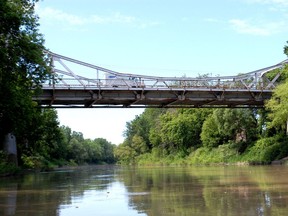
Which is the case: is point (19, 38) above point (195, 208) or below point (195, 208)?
above

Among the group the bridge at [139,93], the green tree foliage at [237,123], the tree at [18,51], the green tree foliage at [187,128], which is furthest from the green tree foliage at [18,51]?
the green tree foliage at [187,128]

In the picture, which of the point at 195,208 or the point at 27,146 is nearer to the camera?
the point at 195,208

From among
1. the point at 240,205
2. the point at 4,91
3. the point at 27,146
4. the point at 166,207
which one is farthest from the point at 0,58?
the point at 27,146

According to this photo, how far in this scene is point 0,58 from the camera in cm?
1914

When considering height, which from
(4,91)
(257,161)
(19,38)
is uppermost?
(19,38)

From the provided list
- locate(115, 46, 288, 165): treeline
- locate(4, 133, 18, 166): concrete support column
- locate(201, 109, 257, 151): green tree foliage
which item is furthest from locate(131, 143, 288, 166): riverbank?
locate(4, 133, 18, 166): concrete support column

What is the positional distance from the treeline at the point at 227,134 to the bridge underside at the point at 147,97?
3.70m

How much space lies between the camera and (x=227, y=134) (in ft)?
227

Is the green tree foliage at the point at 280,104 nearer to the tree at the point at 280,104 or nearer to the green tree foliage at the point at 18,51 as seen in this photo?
the tree at the point at 280,104

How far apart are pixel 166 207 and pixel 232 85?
48.7m

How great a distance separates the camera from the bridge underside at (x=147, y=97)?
152ft

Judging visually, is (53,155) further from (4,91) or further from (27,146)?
(4,91)

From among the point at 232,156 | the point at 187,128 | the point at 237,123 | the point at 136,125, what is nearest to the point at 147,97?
the point at 237,123

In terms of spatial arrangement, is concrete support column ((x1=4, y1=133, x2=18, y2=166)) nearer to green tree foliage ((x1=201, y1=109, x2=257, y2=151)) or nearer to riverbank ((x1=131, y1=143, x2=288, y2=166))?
riverbank ((x1=131, y1=143, x2=288, y2=166))
